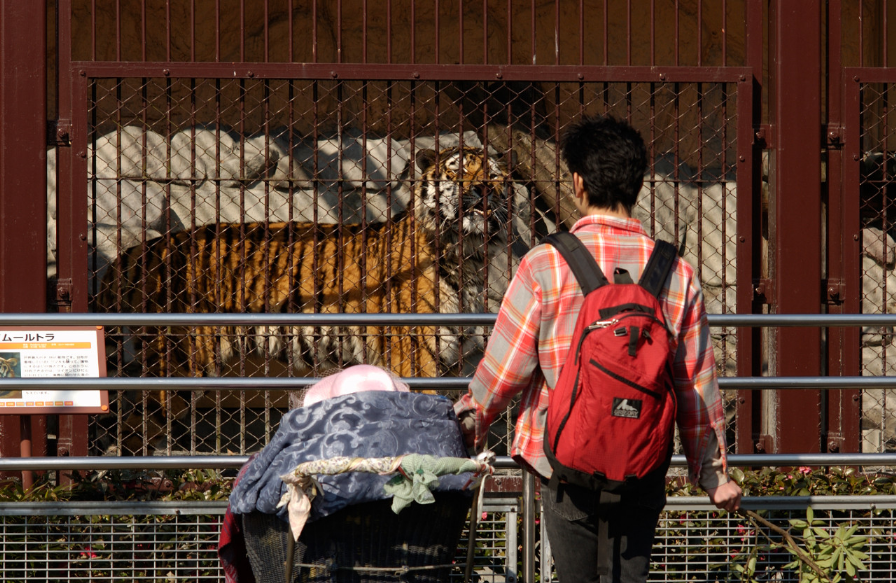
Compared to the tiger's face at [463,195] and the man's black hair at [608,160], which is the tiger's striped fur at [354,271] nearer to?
the tiger's face at [463,195]

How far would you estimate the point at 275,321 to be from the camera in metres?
2.93

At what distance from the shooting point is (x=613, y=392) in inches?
78.2

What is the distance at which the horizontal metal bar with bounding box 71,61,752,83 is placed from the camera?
4168 mm

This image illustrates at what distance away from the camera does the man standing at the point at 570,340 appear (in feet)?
7.01

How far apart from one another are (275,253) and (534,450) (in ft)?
14.9

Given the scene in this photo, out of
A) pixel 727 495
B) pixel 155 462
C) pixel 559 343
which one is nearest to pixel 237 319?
pixel 155 462

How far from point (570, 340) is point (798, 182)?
270cm

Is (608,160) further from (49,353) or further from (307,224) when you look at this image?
(307,224)

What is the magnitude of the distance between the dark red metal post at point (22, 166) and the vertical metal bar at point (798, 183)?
3.33 meters

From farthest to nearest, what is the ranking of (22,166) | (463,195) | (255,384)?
(463,195), (22,166), (255,384)

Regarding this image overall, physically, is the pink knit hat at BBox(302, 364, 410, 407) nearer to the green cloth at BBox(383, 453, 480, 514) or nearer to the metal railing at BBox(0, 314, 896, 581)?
the green cloth at BBox(383, 453, 480, 514)

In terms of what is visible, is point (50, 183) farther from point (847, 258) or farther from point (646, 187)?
point (847, 258)

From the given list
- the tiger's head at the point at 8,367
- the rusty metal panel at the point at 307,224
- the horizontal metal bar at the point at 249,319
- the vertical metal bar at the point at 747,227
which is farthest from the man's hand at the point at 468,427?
the rusty metal panel at the point at 307,224

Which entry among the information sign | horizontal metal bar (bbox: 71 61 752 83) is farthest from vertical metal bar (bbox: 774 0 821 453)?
the information sign
